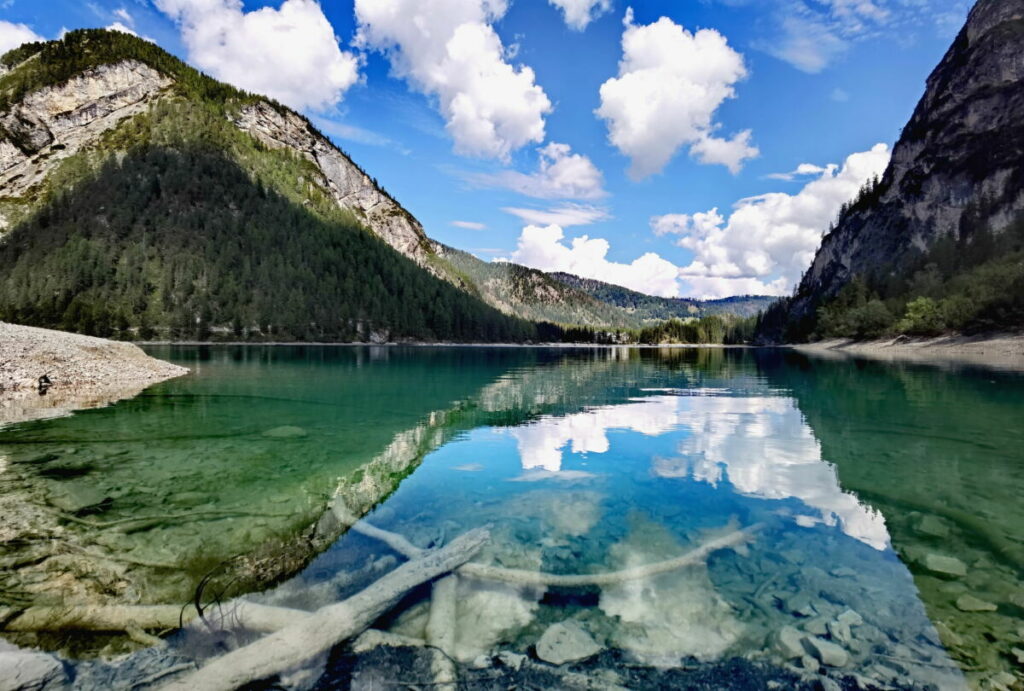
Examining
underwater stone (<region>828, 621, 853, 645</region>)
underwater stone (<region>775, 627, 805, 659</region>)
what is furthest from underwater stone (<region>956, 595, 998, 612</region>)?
underwater stone (<region>775, 627, 805, 659</region>)

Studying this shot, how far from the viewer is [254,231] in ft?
650

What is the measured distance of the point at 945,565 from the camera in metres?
8.41

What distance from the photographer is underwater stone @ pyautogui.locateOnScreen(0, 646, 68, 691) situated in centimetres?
525

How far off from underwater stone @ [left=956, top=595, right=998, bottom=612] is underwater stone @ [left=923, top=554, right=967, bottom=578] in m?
0.88

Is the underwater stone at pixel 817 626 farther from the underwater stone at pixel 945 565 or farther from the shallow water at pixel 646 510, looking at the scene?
the underwater stone at pixel 945 565

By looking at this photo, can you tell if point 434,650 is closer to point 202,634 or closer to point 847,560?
point 202,634

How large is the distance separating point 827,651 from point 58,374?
39614mm

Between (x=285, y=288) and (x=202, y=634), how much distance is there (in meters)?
192

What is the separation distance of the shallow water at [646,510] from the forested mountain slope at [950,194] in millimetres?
106337

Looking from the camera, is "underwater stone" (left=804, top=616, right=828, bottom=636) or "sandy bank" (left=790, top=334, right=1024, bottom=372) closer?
"underwater stone" (left=804, top=616, right=828, bottom=636)

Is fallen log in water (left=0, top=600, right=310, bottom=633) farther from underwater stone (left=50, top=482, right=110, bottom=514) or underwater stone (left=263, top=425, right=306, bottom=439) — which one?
underwater stone (left=263, top=425, right=306, bottom=439)

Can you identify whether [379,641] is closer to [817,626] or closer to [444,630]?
[444,630]

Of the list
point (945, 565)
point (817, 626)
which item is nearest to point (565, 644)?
point (817, 626)

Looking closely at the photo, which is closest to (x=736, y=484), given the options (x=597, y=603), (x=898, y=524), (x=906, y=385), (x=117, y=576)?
(x=898, y=524)
